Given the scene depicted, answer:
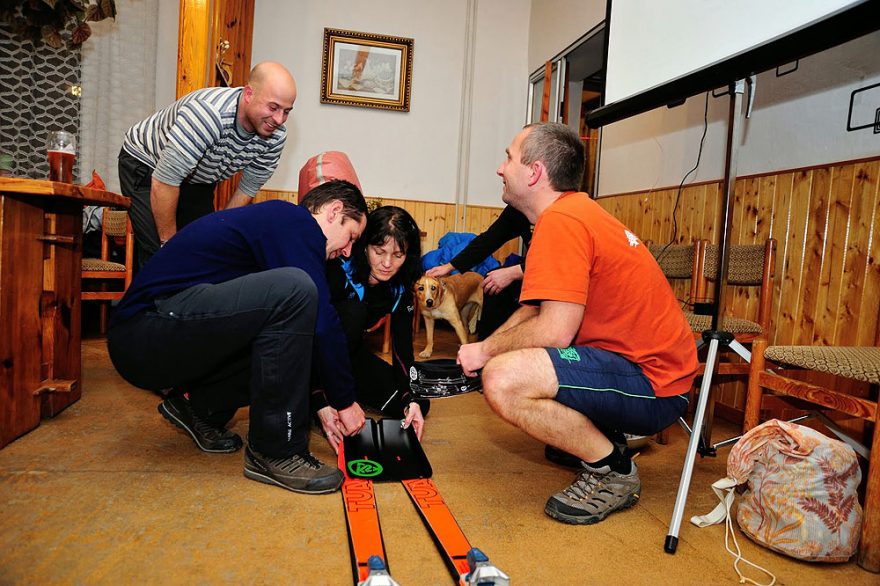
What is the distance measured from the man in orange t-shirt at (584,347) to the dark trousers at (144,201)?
4.76ft

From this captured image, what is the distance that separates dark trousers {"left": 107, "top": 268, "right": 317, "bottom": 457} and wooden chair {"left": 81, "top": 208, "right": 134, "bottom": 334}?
5.80ft

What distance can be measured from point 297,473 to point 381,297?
854 millimetres

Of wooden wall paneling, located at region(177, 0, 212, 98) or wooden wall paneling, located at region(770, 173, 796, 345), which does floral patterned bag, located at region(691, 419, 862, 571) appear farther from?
wooden wall paneling, located at region(177, 0, 212, 98)

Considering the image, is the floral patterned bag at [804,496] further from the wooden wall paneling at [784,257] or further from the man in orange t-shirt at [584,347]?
the wooden wall paneling at [784,257]

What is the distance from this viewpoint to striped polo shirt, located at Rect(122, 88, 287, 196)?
202cm

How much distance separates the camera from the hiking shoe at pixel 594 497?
141 cm

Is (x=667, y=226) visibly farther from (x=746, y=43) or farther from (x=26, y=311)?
(x=26, y=311)

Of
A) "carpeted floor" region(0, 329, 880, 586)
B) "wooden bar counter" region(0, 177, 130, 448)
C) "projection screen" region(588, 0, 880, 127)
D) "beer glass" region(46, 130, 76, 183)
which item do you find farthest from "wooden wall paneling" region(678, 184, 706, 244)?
"beer glass" region(46, 130, 76, 183)

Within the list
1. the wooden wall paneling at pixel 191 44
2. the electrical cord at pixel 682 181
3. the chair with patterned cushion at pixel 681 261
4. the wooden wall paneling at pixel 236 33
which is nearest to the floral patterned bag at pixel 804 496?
the chair with patterned cushion at pixel 681 261

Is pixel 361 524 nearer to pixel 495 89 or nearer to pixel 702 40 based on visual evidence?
pixel 702 40

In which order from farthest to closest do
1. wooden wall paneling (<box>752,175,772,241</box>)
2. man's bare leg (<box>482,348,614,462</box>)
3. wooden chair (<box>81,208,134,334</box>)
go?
wooden chair (<box>81,208,134,334</box>) → wooden wall paneling (<box>752,175,772,241</box>) → man's bare leg (<box>482,348,614,462</box>)

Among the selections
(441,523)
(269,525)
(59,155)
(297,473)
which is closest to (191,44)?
(59,155)

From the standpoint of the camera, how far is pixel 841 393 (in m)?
1.48

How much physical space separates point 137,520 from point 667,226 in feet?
9.38
